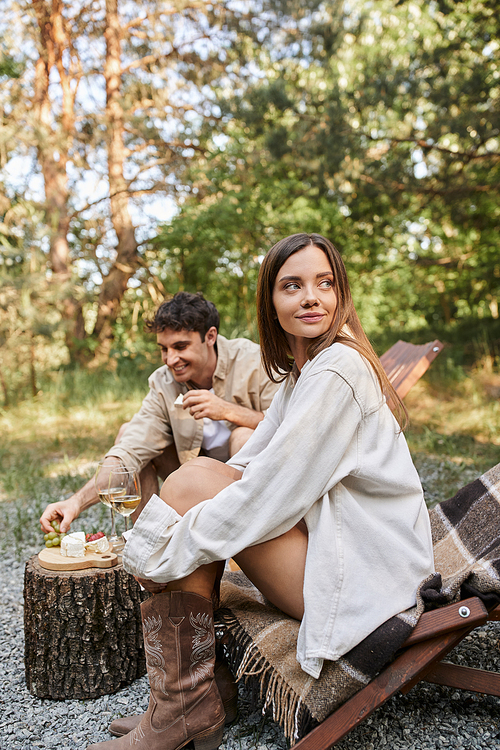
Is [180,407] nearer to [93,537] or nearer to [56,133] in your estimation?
[93,537]

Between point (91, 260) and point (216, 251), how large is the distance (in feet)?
9.16

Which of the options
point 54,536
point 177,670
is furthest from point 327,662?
point 54,536

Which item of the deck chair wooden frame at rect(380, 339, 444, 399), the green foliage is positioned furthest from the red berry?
the green foliage

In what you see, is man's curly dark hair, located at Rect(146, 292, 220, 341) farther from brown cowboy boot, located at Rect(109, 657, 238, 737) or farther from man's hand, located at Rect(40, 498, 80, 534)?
brown cowboy boot, located at Rect(109, 657, 238, 737)

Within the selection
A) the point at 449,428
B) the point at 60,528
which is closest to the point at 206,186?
the point at 449,428

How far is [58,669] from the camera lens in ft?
7.02

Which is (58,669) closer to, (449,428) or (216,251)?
(449,428)

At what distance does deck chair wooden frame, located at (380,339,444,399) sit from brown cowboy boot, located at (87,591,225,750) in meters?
1.60

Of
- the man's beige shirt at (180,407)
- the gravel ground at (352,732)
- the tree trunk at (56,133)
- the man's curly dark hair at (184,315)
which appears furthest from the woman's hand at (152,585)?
the tree trunk at (56,133)

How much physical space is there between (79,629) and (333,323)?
1456mm

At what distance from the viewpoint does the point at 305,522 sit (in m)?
1.58

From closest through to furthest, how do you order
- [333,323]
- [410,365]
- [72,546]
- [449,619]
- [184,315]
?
[449,619]
[333,323]
[72,546]
[184,315]
[410,365]

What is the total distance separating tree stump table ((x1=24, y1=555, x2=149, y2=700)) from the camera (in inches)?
82.2

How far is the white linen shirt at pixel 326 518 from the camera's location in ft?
4.74
